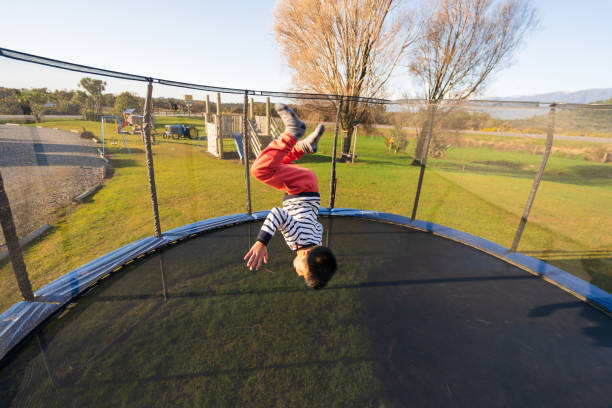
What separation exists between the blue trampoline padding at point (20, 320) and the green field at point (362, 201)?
664mm

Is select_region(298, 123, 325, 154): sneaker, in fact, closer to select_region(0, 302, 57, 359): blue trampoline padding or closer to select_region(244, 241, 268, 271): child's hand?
select_region(244, 241, 268, 271): child's hand

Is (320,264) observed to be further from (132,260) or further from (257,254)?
(132,260)

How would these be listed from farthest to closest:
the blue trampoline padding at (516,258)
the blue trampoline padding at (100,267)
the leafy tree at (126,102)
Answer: the leafy tree at (126,102), the blue trampoline padding at (516,258), the blue trampoline padding at (100,267)

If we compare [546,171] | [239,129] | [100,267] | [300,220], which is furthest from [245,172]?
[546,171]

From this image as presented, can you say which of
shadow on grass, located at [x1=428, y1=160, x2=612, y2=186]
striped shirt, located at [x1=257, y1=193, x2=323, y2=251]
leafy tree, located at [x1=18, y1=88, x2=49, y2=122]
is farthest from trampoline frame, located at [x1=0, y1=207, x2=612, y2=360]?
shadow on grass, located at [x1=428, y1=160, x2=612, y2=186]

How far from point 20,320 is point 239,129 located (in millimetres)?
9474

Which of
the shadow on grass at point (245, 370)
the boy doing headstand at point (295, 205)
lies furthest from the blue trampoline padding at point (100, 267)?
the boy doing headstand at point (295, 205)

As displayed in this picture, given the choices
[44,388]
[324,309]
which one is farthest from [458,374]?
[44,388]

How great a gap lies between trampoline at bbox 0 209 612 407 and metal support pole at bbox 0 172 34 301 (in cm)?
16

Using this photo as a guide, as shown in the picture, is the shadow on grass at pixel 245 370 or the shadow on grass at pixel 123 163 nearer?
the shadow on grass at pixel 245 370

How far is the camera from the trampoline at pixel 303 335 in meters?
1.75

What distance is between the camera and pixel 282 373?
186 cm

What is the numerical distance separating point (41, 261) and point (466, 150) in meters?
19.2

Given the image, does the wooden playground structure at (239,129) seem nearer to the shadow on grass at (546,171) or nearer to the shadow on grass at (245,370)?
the shadow on grass at (546,171)
